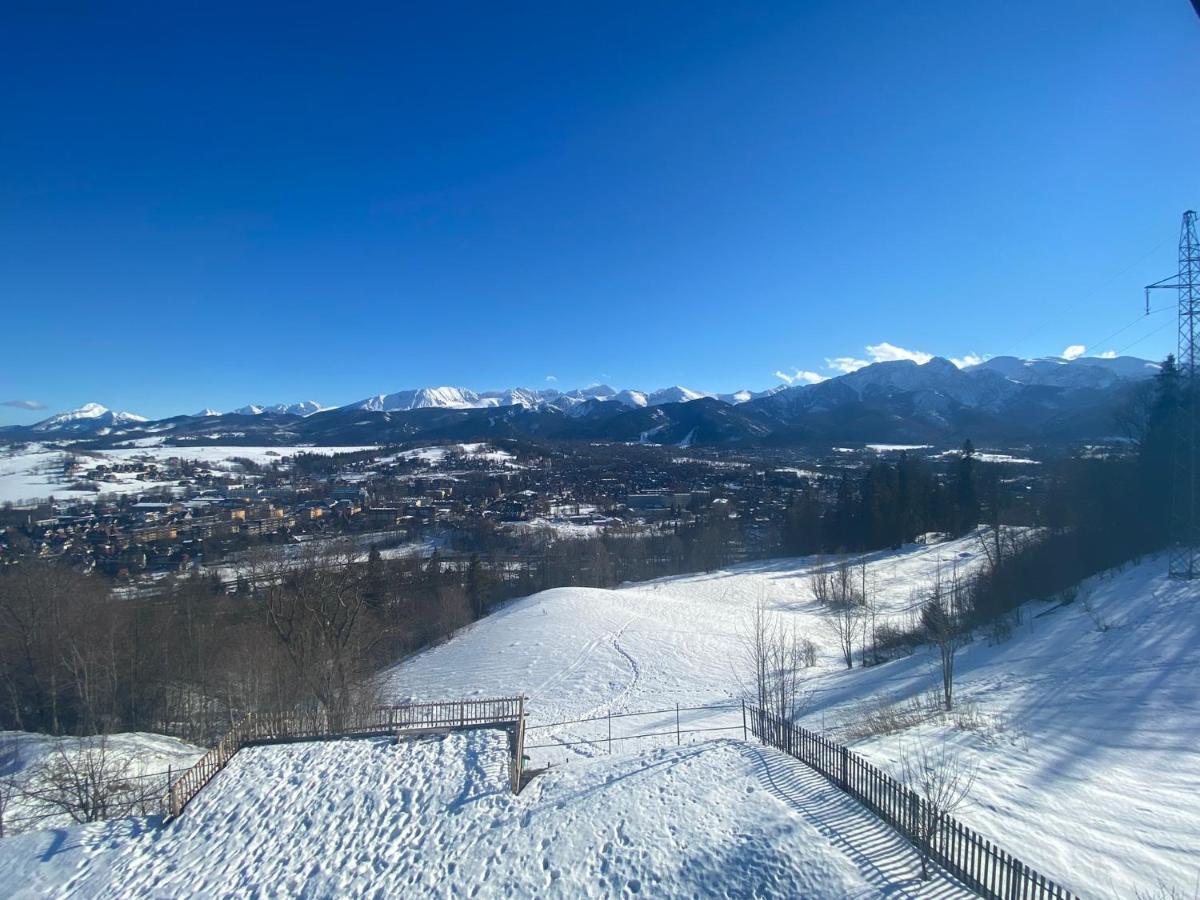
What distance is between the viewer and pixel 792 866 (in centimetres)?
789

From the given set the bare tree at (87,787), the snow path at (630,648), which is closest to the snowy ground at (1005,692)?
the snow path at (630,648)

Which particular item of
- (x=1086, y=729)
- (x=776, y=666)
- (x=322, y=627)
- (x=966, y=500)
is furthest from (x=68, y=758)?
→ (x=966, y=500)

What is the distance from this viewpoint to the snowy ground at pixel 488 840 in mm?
8117

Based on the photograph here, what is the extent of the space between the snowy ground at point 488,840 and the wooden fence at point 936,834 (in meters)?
0.33

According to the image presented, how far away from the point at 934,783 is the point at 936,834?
2300 mm

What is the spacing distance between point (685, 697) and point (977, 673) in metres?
10.4

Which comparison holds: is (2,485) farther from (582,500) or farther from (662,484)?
(662,484)

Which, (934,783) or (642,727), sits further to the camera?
(642,727)

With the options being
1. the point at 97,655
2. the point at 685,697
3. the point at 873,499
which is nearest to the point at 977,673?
the point at 685,697

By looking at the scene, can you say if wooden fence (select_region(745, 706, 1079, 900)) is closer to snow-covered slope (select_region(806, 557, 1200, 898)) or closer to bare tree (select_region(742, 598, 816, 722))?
snow-covered slope (select_region(806, 557, 1200, 898))

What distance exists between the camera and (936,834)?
7703 millimetres

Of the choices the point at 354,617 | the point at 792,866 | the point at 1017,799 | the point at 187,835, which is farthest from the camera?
the point at 354,617

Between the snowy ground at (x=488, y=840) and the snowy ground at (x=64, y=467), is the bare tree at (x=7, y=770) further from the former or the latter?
the snowy ground at (x=64, y=467)

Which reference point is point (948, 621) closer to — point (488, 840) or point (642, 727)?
point (642, 727)
